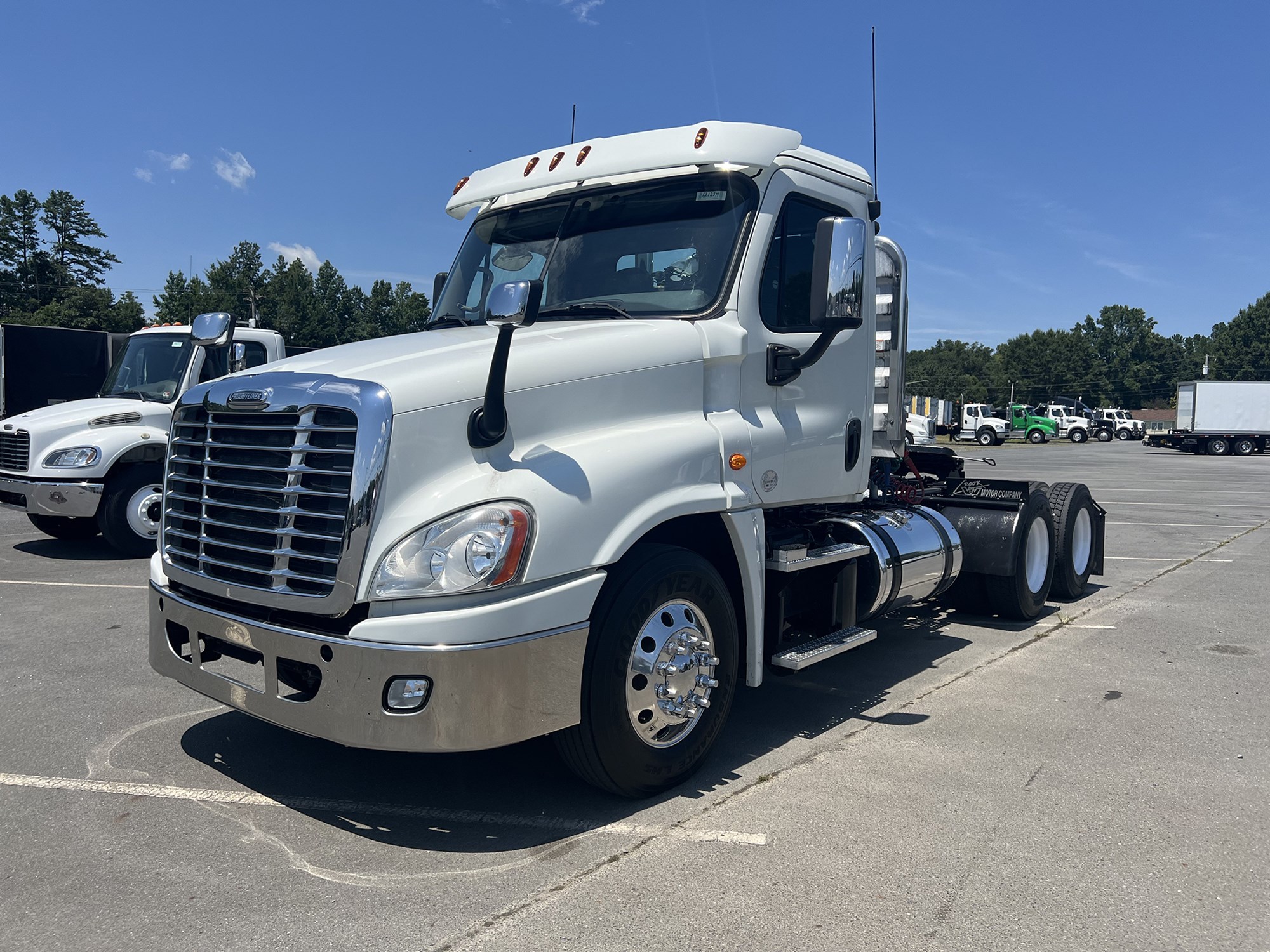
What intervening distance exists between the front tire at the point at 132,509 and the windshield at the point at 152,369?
891 mm

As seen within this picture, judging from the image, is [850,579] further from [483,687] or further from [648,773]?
[483,687]

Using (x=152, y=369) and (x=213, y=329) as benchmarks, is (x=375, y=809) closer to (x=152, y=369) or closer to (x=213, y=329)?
(x=213, y=329)

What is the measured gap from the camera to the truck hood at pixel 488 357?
11.7ft

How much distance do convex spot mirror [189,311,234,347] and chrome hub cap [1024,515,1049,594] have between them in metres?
5.85

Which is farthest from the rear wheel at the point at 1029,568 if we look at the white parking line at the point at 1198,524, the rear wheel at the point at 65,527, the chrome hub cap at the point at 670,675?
the rear wheel at the point at 65,527

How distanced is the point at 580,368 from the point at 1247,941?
2952 mm

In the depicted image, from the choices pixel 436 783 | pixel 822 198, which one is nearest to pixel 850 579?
pixel 822 198

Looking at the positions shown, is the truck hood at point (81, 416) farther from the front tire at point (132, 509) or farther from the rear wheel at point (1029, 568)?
the rear wheel at point (1029, 568)

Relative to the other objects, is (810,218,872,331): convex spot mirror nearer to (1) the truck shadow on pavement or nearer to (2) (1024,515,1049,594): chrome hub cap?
(1) the truck shadow on pavement

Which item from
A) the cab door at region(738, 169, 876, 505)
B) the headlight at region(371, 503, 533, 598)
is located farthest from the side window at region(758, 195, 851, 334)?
the headlight at region(371, 503, 533, 598)

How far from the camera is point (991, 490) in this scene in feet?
26.5

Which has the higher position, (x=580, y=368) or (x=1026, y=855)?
(x=580, y=368)

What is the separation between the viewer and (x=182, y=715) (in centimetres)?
514

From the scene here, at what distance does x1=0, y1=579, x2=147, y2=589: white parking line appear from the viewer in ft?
28.5
